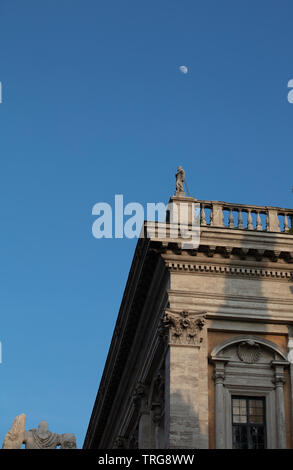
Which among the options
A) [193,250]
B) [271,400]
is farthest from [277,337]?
[193,250]

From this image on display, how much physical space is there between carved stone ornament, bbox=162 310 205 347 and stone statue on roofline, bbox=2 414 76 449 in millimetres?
8734

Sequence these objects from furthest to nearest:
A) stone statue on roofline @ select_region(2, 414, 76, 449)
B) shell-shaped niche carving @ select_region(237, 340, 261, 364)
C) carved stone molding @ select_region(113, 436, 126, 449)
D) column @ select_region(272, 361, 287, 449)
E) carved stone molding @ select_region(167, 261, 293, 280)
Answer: carved stone molding @ select_region(113, 436, 126, 449), stone statue on roofline @ select_region(2, 414, 76, 449), carved stone molding @ select_region(167, 261, 293, 280), shell-shaped niche carving @ select_region(237, 340, 261, 364), column @ select_region(272, 361, 287, 449)

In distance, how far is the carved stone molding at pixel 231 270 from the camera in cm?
3033

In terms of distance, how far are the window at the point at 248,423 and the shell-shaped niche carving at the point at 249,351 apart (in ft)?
4.09

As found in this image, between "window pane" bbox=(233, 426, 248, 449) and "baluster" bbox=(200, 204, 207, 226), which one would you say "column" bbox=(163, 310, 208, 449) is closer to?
"window pane" bbox=(233, 426, 248, 449)

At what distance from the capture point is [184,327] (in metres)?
29.3

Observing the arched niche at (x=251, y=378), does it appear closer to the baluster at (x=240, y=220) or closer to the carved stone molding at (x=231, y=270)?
the carved stone molding at (x=231, y=270)

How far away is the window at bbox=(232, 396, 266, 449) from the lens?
28922mm

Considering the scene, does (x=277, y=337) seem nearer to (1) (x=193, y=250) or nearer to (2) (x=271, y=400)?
(2) (x=271, y=400)

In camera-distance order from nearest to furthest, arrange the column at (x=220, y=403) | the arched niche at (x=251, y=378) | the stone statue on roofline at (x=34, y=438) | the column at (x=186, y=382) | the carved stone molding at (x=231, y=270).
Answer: the column at (x=186, y=382)
the column at (x=220, y=403)
the arched niche at (x=251, y=378)
the carved stone molding at (x=231, y=270)
the stone statue on roofline at (x=34, y=438)

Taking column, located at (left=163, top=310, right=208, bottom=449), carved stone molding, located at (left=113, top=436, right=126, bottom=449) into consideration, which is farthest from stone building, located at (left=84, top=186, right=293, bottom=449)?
carved stone molding, located at (left=113, top=436, right=126, bottom=449)

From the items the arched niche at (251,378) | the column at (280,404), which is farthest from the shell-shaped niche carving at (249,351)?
the column at (280,404)

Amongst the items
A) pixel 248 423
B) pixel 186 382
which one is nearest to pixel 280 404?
pixel 248 423

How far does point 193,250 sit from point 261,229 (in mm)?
2885
